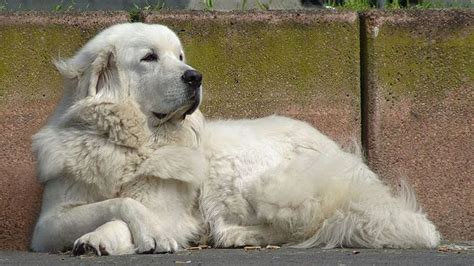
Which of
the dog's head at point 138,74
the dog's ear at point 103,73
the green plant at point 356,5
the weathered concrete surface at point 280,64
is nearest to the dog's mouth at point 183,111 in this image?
the dog's head at point 138,74

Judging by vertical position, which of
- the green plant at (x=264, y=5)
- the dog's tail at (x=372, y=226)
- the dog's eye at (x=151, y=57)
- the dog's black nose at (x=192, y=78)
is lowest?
the dog's tail at (x=372, y=226)

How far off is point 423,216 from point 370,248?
36 centimetres

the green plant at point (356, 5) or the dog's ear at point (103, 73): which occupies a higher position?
the green plant at point (356, 5)

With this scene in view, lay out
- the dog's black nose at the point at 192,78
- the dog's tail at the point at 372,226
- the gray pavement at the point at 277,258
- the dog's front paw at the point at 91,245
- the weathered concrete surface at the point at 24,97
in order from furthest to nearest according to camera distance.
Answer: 1. the weathered concrete surface at the point at 24,97
2. the dog's black nose at the point at 192,78
3. the dog's tail at the point at 372,226
4. the dog's front paw at the point at 91,245
5. the gray pavement at the point at 277,258

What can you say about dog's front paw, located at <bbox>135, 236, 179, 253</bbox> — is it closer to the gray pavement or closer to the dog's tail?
the gray pavement

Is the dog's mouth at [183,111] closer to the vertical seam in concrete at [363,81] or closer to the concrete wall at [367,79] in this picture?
the concrete wall at [367,79]

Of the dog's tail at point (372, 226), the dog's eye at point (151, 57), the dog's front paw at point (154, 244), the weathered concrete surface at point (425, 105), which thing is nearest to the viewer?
the dog's front paw at point (154, 244)

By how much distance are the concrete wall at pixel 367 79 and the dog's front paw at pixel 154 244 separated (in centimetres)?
154

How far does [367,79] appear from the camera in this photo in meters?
7.62

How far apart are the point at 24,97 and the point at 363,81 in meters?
2.15

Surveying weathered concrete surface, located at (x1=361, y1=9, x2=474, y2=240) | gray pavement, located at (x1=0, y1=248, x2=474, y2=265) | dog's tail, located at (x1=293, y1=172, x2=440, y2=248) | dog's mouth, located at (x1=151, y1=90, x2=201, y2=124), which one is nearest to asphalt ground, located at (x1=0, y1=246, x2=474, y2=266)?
gray pavement, located at (x1=0, y1=248, x2=474, y2=265)

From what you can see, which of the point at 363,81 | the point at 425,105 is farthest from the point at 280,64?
the point at 425,105

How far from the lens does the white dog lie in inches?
259

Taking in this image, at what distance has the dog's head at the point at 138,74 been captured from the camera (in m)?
6.70
